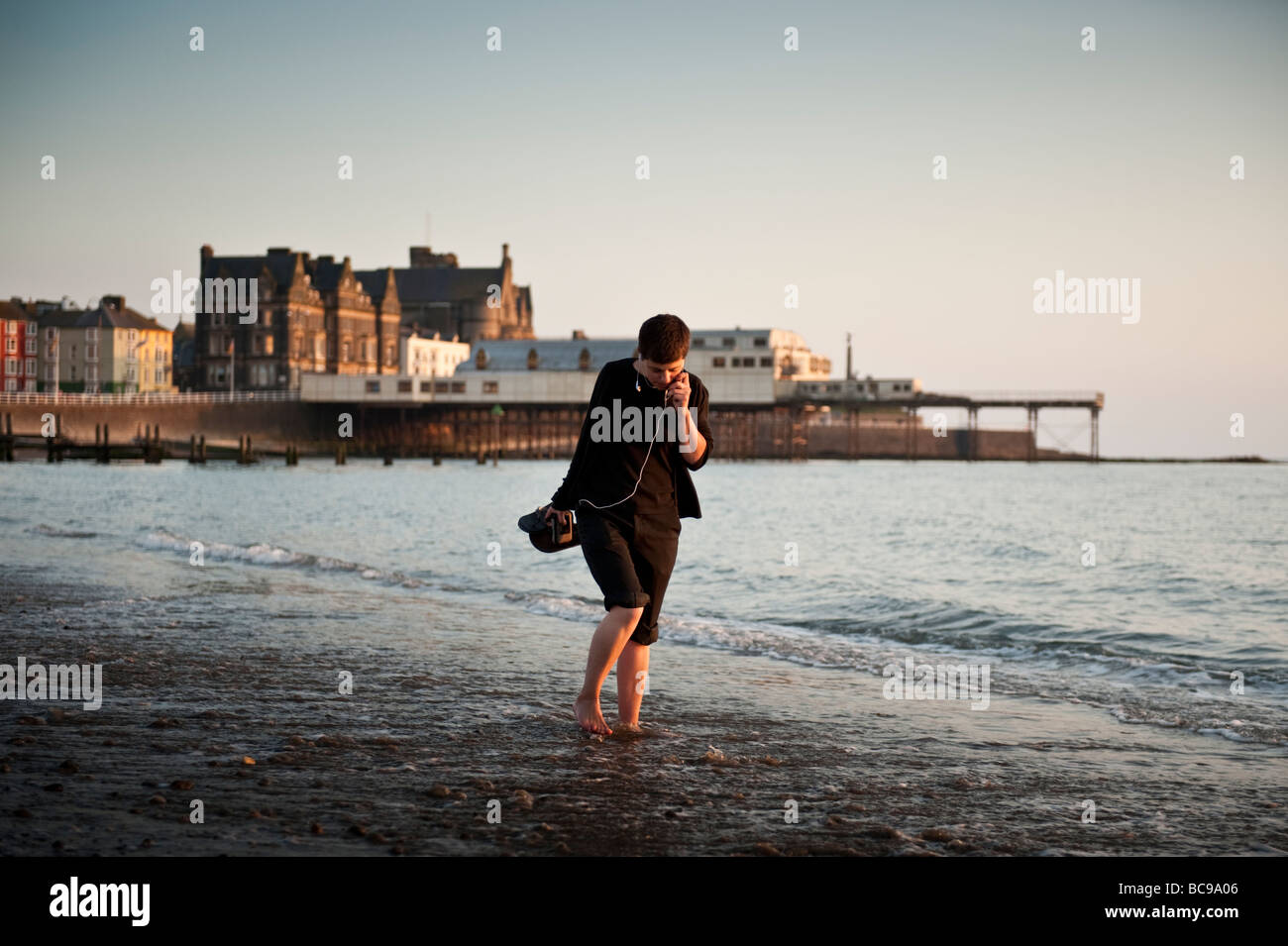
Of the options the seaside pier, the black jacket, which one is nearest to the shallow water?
the black jacket

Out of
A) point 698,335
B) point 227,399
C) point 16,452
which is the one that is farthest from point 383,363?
point 16,452

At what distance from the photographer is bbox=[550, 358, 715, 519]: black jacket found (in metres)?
5.59

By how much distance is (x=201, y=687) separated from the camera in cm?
683

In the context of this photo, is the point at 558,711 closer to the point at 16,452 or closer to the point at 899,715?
the point at 899,715

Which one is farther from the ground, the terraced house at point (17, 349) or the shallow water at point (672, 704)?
the terraced house at point (17, 349)

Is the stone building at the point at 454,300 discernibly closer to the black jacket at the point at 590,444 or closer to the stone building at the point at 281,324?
the stone building at the point at 281,324

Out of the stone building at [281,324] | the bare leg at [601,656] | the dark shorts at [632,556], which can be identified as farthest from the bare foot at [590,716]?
the stone building at [281,324]

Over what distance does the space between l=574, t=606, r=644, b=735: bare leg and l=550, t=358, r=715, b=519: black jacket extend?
57 cm

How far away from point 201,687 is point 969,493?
169ft

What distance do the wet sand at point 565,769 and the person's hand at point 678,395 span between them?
5.28 feet

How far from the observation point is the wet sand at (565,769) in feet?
13.4

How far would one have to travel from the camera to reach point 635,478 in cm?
562

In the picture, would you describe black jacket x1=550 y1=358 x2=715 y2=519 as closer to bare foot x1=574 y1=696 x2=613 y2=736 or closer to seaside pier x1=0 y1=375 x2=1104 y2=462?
bare foot x1=574 y1=696 x2=613 y2=736
